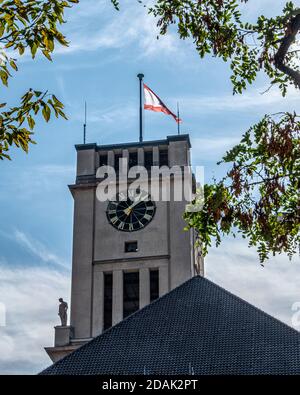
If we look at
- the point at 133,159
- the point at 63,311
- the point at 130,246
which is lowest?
the point at 63,311

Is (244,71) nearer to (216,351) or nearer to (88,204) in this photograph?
(216,351)

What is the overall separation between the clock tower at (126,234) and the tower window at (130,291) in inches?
2.4

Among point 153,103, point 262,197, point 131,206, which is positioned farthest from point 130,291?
point 262,197

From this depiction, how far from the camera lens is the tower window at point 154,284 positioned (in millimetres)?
A: 51562

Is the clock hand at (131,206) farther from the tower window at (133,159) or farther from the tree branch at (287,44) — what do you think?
the tree branch at (287,44)

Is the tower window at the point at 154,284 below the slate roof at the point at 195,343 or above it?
above

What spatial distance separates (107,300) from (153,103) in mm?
12592

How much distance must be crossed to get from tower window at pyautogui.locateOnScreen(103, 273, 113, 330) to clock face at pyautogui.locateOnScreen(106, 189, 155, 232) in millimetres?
3276

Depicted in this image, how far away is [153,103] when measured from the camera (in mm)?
53125

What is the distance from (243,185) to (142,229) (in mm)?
39059

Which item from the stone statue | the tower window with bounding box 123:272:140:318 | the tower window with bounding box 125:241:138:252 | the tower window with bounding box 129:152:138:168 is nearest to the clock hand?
the tower window with bounding box 125:241:138:252

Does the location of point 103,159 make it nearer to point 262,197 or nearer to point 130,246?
point 130,246

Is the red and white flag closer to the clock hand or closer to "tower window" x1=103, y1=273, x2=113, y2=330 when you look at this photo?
the clock hand

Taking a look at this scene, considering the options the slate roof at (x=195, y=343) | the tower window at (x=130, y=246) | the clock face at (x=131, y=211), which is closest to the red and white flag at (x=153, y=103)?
the clock face at (x=131, y=211)
